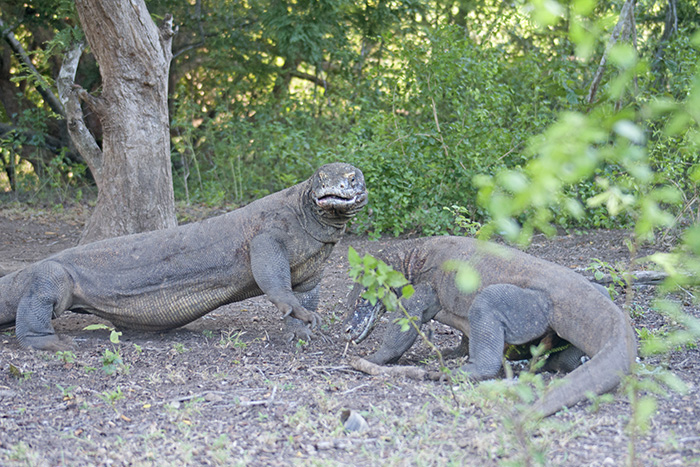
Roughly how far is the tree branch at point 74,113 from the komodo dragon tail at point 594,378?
5.36m

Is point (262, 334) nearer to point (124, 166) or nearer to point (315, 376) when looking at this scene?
point (315, 376)

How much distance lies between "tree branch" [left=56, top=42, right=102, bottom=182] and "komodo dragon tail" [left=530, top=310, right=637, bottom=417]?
17.6 feet

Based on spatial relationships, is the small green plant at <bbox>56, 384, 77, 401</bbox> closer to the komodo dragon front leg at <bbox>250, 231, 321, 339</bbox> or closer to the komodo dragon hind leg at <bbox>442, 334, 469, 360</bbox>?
the komodo dragon front leg at <bbox>250, 231, 321, 339</bbox>

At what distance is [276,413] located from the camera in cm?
308

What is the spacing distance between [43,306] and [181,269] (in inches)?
36.6

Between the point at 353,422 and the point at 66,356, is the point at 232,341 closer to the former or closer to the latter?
the point at 66,356

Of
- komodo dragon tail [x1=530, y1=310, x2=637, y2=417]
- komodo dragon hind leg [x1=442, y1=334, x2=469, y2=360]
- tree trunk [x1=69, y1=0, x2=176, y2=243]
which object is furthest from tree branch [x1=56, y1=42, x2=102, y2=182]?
komodo dragon tail [x1=530, y1=310, x2=637, y2=417]

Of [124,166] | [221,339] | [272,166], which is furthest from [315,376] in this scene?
[272,166]

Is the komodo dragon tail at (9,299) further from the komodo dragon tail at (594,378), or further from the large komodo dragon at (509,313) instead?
the komodo dragon tail at (594,378)

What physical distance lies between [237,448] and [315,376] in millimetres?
1095

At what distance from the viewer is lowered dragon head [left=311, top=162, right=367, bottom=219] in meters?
4.45

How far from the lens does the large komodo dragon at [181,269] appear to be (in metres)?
4.62

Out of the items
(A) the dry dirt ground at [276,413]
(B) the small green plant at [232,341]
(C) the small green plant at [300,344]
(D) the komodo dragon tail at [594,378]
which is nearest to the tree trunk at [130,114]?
(A) the dry dirt ground at [276,413]

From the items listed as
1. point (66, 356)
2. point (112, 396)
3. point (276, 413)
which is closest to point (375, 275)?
point (276, 413)
